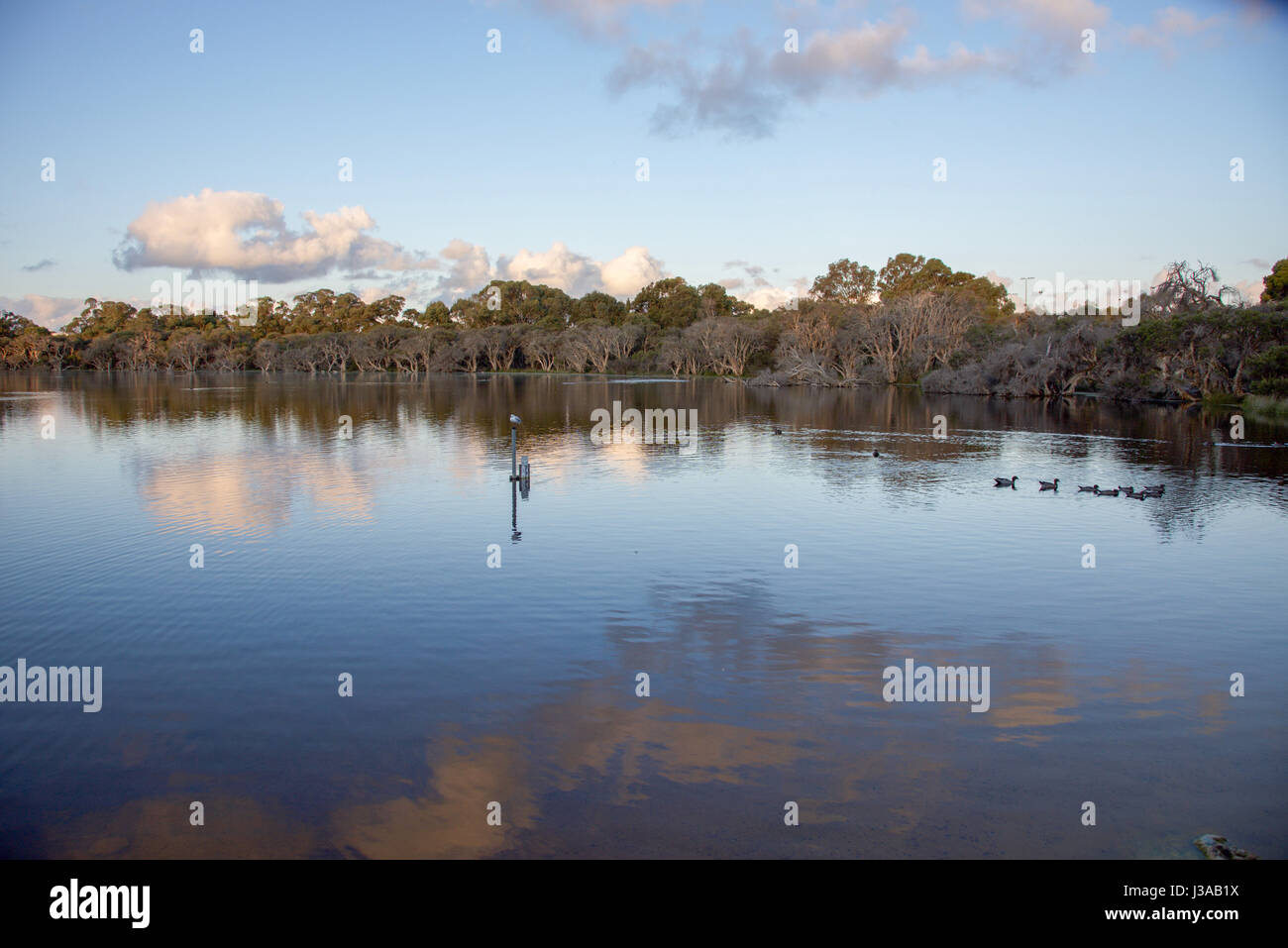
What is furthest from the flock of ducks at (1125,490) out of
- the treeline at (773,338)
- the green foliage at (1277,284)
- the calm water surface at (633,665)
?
Result: the green foliage at (1277,284)

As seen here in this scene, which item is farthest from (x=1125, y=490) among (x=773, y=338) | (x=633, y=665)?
(x=773, y=338)

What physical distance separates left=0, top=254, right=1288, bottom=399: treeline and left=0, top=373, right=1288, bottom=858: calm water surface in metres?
40.5

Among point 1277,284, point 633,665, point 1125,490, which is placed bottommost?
point 633,665

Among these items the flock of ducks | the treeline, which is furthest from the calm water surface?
the treeline

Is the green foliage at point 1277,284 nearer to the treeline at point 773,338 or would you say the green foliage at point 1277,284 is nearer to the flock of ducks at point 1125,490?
the treeline at point 773,338

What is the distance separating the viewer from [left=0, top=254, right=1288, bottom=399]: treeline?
63.4m

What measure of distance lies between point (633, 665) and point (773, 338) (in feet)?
374

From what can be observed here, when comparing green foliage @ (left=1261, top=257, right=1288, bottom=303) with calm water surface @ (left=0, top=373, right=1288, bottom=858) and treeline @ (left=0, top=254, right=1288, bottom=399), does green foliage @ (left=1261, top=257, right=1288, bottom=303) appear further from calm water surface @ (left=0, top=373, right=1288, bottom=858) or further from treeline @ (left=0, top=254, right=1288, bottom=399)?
calm water surface @ (left=0, top=373, right=1288, bottom=858)

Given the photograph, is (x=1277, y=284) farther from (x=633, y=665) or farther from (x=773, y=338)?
(x=633, y=665)

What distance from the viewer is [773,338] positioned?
402 ft

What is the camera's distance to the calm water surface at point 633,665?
8.43 meters
